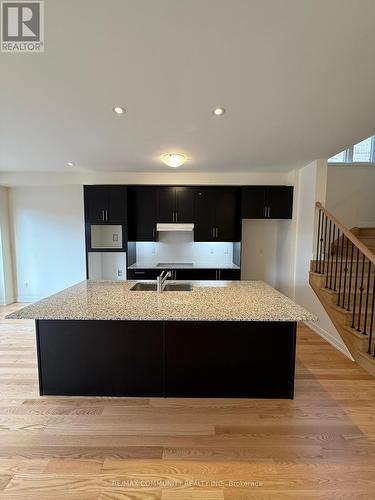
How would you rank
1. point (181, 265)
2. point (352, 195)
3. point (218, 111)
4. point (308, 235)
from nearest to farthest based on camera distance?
point (218, 111) → point (308, 235) → point (181, 265) → point (352, 195)

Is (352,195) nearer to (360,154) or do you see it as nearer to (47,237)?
(360,154)

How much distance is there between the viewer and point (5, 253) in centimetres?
468

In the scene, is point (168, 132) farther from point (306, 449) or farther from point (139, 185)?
point (306, 449)

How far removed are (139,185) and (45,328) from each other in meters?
2.92

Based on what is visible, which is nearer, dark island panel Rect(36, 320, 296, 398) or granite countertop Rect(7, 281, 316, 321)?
granite countertop Rect(7, 281, 316, 321)

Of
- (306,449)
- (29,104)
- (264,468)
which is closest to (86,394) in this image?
(264,468)

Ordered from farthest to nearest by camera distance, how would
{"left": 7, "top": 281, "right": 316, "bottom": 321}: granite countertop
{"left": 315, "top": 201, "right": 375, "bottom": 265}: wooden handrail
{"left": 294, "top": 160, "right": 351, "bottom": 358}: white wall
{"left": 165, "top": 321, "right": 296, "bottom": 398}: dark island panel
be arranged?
{"left": 294, "top": 160, "right": 351, "bottom": 358}: white wall < {"left": 315, "top": 201, "right": 375, "bottom": 265}: wooden handrail < {"left": 165, "top": 321, "right": 296, "bottom": 398}: dark island panel < {"left": 7, "top": 281, "right": 316, "bottom": 321}: granite countertop

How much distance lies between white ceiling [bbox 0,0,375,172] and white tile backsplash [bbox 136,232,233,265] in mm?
1868

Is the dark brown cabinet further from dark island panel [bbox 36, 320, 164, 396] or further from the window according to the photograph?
the window

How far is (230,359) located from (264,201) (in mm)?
3061

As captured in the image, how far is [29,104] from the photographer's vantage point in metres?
2.42

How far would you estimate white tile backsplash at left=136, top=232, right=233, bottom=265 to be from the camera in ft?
15.6

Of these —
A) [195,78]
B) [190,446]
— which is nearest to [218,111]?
[195,78]

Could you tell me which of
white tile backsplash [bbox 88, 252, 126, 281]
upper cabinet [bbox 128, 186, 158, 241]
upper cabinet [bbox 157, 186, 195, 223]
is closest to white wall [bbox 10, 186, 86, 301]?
white tile backsplash [bbox 88, 252, 126, 281]
